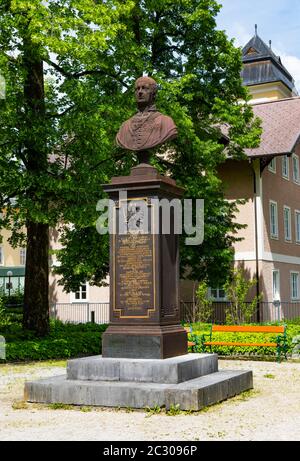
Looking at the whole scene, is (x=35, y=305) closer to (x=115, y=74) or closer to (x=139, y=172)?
(x=115, y=74)

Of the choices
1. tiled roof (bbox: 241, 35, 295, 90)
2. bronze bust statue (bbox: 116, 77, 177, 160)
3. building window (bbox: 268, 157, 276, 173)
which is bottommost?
bronze bust statue (bbox: 116, 77, 177, 160)

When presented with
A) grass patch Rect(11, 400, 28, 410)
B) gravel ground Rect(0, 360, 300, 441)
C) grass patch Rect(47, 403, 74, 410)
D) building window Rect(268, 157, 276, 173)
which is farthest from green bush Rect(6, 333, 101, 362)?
building window Rect(268, 157, 276, 173)

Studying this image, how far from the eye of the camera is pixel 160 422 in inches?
319

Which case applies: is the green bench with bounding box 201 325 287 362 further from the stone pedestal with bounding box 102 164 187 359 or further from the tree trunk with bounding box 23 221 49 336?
the stone pedestal with bounding box 102 164 187 359

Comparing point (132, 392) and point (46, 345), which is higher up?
point (46, 345)

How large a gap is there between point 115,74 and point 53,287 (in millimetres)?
18275

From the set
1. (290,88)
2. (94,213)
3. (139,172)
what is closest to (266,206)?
(94,213)

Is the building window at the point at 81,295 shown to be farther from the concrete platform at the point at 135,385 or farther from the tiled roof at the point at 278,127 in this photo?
the concrete platform at the point at 135,385

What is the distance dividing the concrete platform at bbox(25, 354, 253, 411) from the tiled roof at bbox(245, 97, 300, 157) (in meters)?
19.2

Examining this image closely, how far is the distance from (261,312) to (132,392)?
19.4 m

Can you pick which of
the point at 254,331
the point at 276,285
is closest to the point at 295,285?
the point at 276,285

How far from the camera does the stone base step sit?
8836 mm

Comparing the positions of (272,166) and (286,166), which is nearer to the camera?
(272,166)

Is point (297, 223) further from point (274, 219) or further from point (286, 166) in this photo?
point (274, 219)
